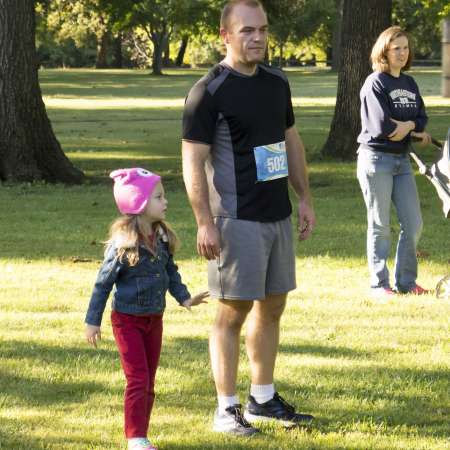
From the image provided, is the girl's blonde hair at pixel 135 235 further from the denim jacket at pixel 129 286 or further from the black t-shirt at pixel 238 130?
the black t-shirt at pixel 238 130

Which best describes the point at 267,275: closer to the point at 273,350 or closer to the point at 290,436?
the point at 273,350

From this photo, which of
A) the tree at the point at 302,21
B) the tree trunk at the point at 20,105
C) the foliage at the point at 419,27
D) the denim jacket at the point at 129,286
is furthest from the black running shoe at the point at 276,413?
the tree at the point at 302,21

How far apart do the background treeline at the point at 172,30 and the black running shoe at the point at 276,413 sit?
4403 centimetres

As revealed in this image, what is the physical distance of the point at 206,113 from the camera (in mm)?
5742

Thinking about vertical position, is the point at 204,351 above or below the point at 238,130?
below

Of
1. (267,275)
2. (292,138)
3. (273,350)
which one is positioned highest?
(292,138)

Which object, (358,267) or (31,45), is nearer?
(358,267)

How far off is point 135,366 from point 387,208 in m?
4.38

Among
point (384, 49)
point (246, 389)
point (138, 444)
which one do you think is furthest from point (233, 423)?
point (384, 49)

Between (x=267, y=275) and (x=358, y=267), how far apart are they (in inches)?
205

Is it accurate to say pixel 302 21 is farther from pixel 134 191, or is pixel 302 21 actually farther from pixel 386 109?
pixel 134 191

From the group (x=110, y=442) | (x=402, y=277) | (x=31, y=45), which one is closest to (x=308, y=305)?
(x=402, y=277)

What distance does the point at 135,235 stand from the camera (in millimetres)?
5438

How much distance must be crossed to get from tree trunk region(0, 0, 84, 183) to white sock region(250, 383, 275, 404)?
12.4m
